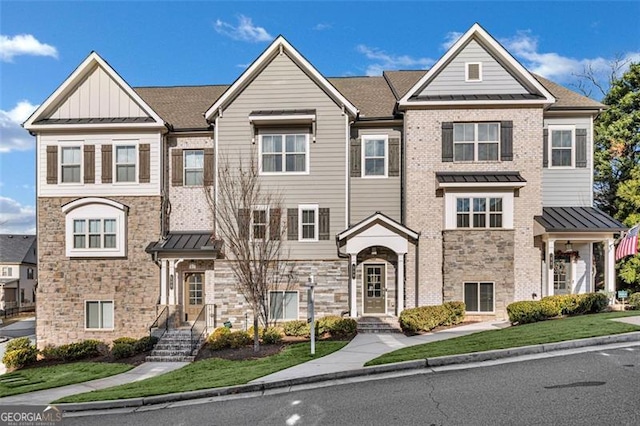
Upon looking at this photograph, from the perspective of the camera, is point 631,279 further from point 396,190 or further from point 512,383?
point 512,383

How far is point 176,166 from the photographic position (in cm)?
2108

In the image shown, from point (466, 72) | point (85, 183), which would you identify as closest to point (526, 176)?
point (466, 72)

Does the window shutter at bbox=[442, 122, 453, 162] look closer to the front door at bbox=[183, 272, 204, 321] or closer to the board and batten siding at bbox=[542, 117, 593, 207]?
the board and batten siding at bbox=[542, 117, 593, 207]

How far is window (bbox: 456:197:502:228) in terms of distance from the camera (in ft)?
62.2

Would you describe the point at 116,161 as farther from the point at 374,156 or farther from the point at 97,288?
the point at 374,156

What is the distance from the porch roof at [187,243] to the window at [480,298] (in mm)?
10266

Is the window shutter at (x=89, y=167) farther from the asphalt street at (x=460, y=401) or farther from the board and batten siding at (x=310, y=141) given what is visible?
the asphalt street at (x=460, y=401)

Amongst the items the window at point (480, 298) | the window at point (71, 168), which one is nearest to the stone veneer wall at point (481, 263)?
the window at point (480, 298)

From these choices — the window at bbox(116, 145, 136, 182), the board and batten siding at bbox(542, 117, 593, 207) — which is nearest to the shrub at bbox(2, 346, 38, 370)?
the window at bbox(116, 145, 136, 182)

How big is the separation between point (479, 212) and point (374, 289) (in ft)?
17.4

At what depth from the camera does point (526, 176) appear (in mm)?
19156

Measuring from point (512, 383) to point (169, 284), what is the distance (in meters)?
15.0

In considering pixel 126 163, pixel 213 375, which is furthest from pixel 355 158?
pixel 213 375

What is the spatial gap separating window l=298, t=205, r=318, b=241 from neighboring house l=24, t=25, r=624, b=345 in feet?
0.19
